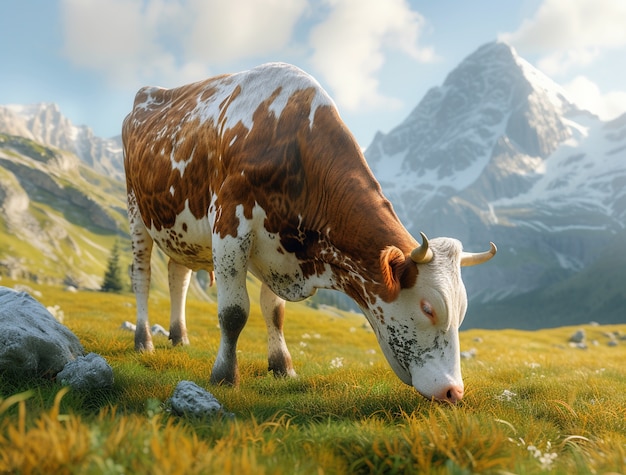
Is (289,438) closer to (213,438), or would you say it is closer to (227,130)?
(213,438)

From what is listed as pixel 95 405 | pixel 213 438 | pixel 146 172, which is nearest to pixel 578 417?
pixel 213 438

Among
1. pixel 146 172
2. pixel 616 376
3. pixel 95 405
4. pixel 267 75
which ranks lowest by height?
pixel 616 376

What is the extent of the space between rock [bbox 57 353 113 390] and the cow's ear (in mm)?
3820

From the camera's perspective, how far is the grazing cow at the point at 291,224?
228 inches

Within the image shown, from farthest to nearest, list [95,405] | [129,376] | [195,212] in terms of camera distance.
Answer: [195,212]
[129,376]
[95,405]

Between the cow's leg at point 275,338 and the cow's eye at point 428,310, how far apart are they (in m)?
3.42

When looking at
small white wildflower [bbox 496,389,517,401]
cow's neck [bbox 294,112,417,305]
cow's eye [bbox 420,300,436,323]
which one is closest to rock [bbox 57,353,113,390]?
cow's neck [bbox 294,112,417,305]

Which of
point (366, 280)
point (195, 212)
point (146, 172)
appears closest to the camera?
point (366, 280)

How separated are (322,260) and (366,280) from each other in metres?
0.86

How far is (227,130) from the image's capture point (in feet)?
25.2

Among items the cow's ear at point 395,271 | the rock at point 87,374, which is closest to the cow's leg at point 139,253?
the rock at point 87,374

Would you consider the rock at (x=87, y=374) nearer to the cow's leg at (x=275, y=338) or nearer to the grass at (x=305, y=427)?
the grass at (x=305, y=427)

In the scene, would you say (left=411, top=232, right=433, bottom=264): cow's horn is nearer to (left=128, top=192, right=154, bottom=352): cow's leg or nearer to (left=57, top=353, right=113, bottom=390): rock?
(left=57, top=353, right=113, bottom=390): rock

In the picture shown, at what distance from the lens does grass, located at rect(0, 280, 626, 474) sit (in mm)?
2982
